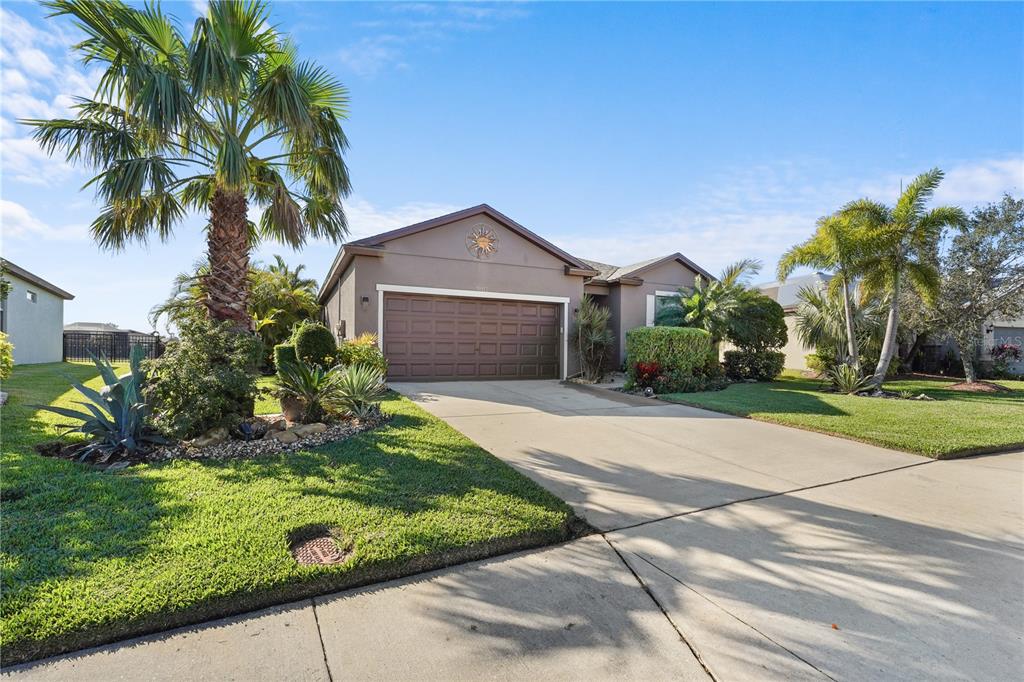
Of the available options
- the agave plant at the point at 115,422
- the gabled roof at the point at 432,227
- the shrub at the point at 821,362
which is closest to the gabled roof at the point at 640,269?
the gabled roof at the point at 432,227

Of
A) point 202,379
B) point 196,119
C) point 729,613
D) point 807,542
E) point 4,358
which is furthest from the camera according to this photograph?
point 4,358

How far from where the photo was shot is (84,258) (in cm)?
712

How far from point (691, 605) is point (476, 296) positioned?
1049 centimetres

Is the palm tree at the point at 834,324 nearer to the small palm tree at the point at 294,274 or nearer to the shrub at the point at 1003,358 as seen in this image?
the shrub at the point at 1003,358

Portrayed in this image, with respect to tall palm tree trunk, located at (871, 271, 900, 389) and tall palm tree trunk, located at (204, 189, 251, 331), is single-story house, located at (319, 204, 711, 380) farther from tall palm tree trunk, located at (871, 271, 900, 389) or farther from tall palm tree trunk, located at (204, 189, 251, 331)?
tall palm tree trunk, located at (871, 271, 900, 389)

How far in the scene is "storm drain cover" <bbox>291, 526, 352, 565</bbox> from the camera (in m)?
2.77

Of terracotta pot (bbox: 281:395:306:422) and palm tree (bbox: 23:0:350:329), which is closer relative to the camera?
palm tree (bbox: 23:0:350:329)

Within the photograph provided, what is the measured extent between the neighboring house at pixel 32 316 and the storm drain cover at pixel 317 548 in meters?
17.5

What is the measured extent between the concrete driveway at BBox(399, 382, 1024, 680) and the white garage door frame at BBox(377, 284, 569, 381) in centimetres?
590

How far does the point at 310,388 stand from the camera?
6.36 meters

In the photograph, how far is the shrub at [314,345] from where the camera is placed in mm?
8594

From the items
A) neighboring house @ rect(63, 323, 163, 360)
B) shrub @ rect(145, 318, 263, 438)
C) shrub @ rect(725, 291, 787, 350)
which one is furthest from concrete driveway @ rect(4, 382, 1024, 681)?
neighboring house @ rect(63, 323, 163, 360)

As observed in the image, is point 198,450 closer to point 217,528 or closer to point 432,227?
point 217,528

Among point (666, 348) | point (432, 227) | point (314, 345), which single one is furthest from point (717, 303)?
point (314, 345)
